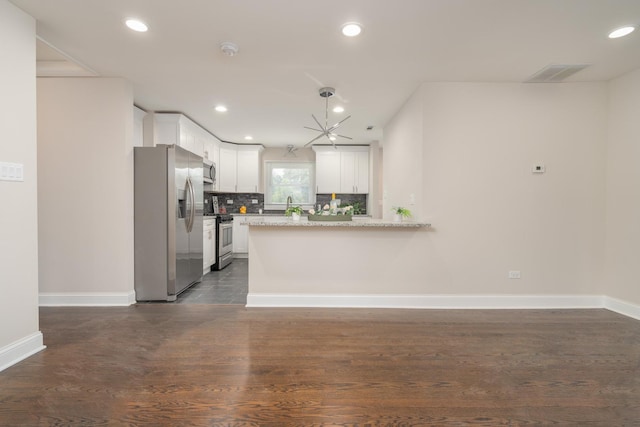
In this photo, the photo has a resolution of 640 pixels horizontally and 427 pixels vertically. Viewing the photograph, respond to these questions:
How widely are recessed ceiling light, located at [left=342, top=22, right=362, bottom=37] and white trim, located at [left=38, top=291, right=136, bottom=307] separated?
3582mm

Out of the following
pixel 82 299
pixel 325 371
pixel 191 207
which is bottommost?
pixel 325 371

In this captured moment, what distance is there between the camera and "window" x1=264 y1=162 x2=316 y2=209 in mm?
7031

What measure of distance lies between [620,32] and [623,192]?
1.72 metres

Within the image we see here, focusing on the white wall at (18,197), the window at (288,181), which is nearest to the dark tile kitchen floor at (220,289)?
the white wall at (18,197)

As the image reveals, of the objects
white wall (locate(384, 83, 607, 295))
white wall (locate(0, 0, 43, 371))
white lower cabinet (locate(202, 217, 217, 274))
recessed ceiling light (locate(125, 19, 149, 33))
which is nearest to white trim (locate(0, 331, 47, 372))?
white wall (locate(0, 0, 43, 371))

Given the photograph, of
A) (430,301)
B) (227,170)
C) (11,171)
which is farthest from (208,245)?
(430,301)

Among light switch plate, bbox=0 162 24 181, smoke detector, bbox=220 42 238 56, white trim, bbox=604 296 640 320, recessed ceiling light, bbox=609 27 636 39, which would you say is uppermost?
recessed ceiling light, bbox=609 27 636 39

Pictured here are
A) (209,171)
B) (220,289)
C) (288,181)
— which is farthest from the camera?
(288,181)

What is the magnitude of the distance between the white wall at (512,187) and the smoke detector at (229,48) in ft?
6.86

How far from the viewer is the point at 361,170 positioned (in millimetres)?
6496

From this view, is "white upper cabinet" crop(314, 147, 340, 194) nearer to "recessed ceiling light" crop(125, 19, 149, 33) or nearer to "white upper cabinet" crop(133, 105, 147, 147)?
"white upper cabinet" crop(133, 105, 147, 147)

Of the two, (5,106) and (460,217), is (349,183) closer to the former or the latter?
(460,217)

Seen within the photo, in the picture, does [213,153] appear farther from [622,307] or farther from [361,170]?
[622,307]

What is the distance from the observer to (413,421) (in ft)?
5.18
